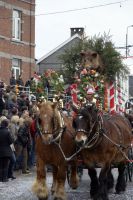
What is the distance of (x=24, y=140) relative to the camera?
18.2 m

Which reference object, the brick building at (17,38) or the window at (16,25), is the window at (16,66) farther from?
the window at (16,25)

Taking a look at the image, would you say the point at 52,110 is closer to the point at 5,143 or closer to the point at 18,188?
the point at 18,188

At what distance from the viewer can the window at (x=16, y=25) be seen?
38.0 metres

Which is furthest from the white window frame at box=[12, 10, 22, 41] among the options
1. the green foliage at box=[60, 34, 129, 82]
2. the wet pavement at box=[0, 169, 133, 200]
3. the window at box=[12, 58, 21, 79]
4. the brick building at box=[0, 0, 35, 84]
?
the wet pavement at box=[0, 169, 133, 200]

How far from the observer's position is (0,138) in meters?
16.0

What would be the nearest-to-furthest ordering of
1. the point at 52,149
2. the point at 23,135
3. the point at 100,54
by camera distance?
the point at 52,149, the point at 23,135, the point at 100,54

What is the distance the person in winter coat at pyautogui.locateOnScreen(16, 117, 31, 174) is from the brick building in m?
17.7

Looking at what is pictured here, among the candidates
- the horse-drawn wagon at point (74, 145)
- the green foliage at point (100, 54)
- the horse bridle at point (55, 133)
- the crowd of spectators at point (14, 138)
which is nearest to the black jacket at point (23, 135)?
the crowd of spectators at point (14, 138)

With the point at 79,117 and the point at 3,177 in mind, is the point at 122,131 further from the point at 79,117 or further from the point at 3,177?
the point at 3,177

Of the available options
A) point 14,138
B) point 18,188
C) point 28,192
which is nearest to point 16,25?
point 14,138

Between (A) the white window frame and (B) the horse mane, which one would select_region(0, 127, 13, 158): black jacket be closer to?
(B) the horse mane

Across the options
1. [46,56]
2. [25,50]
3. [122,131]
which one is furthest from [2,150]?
[46,56]

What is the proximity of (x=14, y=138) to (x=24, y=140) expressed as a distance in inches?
24.1

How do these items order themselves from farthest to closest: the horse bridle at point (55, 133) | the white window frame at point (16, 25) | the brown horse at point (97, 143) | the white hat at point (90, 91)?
the white window frame at point (16, 25) < the white hat at point (90, 91) < the brown horse at point (97, 143) < the horse bridle at point (55, 133)
